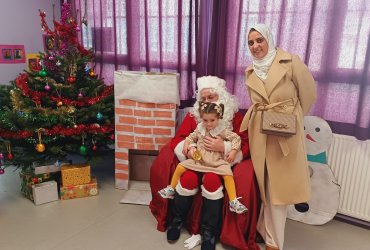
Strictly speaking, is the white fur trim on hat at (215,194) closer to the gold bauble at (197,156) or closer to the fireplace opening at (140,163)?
the gold bauble at (197,156)

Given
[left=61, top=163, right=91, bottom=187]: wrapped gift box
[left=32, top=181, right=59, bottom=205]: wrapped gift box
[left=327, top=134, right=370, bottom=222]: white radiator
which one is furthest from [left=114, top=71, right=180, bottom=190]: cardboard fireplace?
[left=327, top=134, right=370, bottom=222]: white radiator

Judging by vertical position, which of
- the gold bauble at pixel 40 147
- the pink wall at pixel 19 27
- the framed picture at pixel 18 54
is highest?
the pink wall at pixel 19 27

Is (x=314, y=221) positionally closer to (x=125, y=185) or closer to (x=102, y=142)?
(x=125, y=185)

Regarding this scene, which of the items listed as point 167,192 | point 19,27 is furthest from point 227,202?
point 19,27

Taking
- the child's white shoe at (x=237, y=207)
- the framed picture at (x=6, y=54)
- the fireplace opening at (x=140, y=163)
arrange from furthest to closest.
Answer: the framed picture at (x=6, y=54) < the fireplace opening at (x=140, y=163) < the child's white shoe at (x=237, y=207)

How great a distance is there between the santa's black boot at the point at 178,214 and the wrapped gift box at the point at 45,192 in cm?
98

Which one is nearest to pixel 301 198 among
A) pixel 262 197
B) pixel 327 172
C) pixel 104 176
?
pixel 262 197

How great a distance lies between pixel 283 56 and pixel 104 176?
1950mm

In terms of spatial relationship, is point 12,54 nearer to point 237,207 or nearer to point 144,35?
point 144,35

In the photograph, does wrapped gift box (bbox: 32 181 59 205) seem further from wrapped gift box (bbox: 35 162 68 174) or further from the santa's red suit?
the santa's red suit

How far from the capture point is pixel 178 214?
2.06m

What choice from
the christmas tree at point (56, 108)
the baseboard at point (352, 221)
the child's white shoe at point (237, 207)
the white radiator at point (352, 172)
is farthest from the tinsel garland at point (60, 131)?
the baseboard at point (352, 221)

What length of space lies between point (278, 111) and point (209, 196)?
629mm

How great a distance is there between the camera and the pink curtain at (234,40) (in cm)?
206
